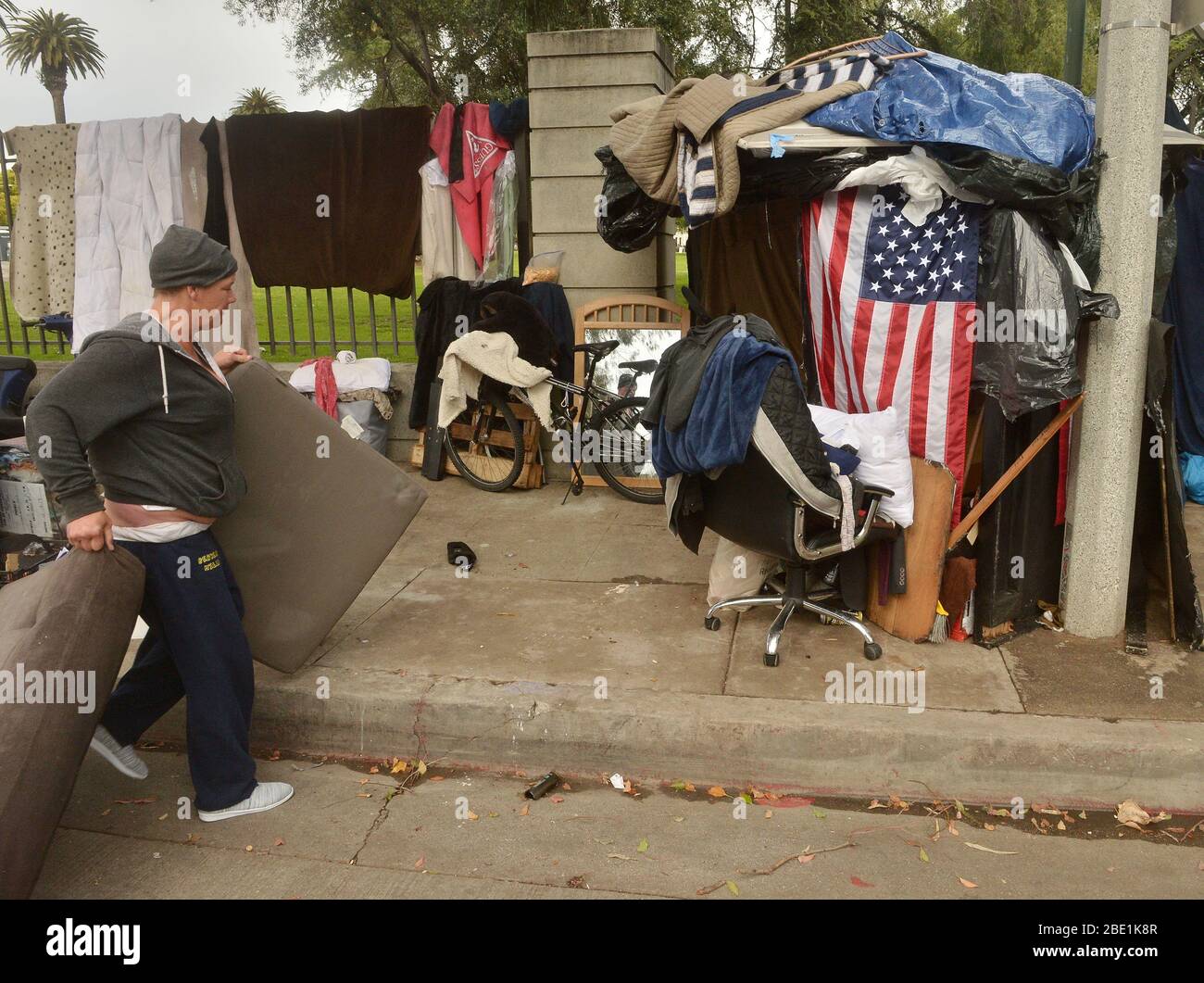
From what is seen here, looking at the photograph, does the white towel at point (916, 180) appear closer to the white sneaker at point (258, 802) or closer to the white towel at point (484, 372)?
the white towel at point (484, 372)

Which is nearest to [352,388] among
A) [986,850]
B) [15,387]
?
[15,387]

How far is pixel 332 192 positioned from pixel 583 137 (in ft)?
6.62

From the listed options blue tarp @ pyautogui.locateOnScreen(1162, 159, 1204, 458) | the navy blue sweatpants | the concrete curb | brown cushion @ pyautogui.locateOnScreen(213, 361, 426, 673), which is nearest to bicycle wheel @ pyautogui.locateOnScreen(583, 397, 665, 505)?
brown cushion @ pyautogui.locateOnScreen(213, 361, 426, 673)

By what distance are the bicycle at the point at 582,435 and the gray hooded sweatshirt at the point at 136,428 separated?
399 centimetres

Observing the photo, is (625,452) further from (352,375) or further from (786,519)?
(786,519)

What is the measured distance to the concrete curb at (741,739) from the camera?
402cm

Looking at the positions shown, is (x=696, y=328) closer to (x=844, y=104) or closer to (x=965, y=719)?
(x=844, y=104)

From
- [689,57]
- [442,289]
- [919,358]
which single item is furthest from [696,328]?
[689,57]

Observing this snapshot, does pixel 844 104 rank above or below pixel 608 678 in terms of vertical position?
above

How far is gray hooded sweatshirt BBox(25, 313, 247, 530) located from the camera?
3338 mm

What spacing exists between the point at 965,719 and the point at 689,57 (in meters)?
13.4

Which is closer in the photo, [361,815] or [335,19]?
[361,815]

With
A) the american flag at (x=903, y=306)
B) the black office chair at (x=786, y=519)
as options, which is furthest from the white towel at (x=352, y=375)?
the black office chair at (x=786, y=519)

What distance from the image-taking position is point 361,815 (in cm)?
397
